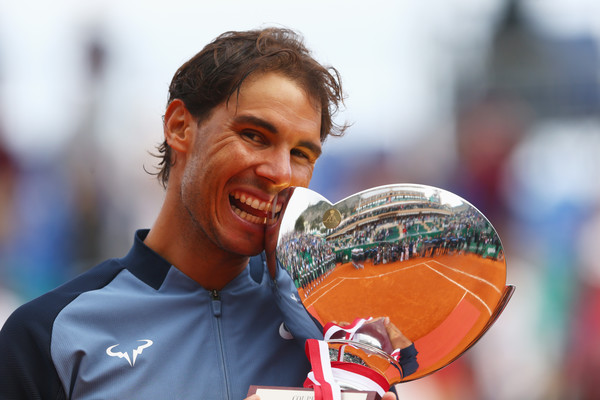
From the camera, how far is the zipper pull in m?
1.66

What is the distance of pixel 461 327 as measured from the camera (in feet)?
4.56

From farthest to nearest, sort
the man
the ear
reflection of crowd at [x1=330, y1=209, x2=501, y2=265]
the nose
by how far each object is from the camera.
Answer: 1. the ear
2. the nose
3. the man
4. reflection of crowd at [x1=330, y1=209, x2=501, y2=265]

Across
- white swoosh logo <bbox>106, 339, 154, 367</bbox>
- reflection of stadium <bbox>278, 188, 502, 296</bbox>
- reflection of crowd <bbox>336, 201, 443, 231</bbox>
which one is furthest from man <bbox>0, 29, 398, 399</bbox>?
reflection of crowd <bbox>336, 201, 443, 231</bbox>

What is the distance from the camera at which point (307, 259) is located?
56.5 inches

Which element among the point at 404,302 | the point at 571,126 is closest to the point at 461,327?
the point at 404,302

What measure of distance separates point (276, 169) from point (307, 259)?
260 millimetres

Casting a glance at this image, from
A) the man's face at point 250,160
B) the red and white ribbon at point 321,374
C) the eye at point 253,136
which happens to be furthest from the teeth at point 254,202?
the red and white ribbon at point 321,374

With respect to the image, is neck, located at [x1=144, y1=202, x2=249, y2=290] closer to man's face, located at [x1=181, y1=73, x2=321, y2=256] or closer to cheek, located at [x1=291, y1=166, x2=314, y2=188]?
man's face, located at [x1=181, y1=73, x2=321, y2=256]

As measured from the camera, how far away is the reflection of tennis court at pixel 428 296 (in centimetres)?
137

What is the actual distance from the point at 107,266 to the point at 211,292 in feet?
0.89

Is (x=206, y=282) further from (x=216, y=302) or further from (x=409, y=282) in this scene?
(x=409, y=282)

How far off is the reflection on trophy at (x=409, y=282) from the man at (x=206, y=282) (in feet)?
0.36

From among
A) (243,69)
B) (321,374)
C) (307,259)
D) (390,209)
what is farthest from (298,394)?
(243,69)

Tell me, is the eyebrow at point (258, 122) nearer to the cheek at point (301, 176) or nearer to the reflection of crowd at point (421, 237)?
the cheek at point (301, 176)
